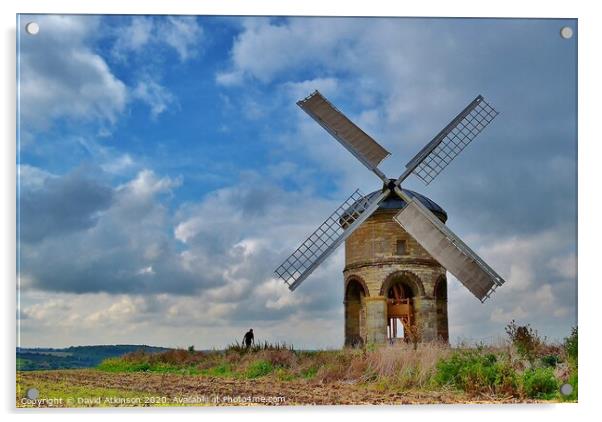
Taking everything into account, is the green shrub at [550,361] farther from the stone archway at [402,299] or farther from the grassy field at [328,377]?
the stone archway at [402,299]

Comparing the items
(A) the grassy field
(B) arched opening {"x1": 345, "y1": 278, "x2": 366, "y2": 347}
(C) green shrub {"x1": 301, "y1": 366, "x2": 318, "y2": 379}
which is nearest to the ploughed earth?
(A) the grassy field

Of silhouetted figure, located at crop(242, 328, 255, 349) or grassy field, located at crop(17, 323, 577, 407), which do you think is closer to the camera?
grassy field, located at crop(17, 323, 577, 407)

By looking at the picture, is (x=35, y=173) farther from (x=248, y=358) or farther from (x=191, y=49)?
(x=248, y=358)

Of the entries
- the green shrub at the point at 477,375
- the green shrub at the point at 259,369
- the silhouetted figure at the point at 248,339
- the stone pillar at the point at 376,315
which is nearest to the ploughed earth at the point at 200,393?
the green shrub at the point at 477,375

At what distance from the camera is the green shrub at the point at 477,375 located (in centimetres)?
1253

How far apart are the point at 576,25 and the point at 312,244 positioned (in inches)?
216

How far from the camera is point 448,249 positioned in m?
15.7

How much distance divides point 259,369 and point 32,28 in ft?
21.2

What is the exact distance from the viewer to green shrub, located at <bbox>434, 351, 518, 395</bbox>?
1253 centimetres

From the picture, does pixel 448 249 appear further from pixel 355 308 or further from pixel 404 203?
pixel 355 308

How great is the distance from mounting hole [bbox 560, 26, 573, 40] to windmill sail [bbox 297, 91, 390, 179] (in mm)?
3610

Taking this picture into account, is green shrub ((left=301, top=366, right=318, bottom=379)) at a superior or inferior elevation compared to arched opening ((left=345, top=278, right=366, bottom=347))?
inferior

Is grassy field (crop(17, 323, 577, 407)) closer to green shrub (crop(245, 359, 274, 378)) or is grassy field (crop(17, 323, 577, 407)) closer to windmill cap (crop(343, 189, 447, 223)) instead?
green shrub (crop(245, 359, 274, 378))

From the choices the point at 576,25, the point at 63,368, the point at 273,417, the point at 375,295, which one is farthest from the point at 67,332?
the point at 576,25
